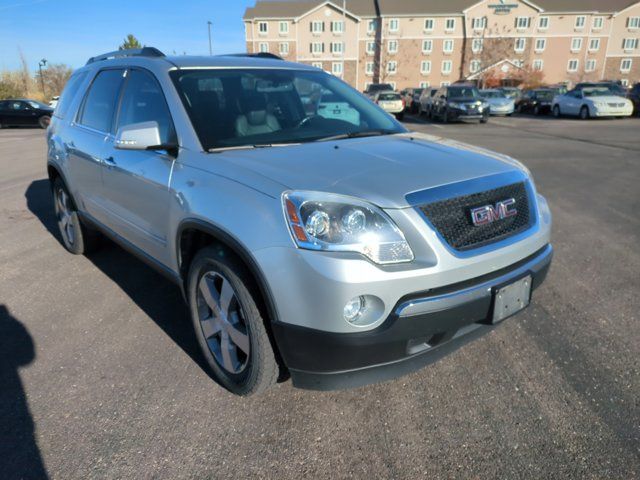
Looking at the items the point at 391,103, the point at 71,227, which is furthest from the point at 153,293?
the point at 391,103

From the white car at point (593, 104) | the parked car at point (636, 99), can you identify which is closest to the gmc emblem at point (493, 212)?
the white car at point (593, 104)

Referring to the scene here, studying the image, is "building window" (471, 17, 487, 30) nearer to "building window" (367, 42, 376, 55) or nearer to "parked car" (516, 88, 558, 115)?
"building window" (367, 42, 376, 55)

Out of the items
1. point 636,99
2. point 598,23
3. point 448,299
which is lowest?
point 448,299

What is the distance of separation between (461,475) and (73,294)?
134 inches

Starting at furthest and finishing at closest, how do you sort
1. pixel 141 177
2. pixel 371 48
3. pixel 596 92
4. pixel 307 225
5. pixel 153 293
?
1. pixel 371 48
2. pixel 596 92
3. pixel 153 293
4. pixel 141 177
5. pixel 307 225

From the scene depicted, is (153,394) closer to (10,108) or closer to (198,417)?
(198,417)

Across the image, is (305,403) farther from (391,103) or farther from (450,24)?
(450,24)

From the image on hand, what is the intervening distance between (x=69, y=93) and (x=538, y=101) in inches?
1089

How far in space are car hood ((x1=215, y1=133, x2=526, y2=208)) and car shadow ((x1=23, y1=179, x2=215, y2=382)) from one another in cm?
136

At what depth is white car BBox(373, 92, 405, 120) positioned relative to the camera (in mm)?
23969

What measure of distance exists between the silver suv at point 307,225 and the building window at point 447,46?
A: 212 ft

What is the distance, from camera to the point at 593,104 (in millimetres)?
21219

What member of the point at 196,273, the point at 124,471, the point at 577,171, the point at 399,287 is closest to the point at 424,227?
the point at 399,287

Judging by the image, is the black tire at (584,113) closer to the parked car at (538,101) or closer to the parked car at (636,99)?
the parked car at (636,99)
